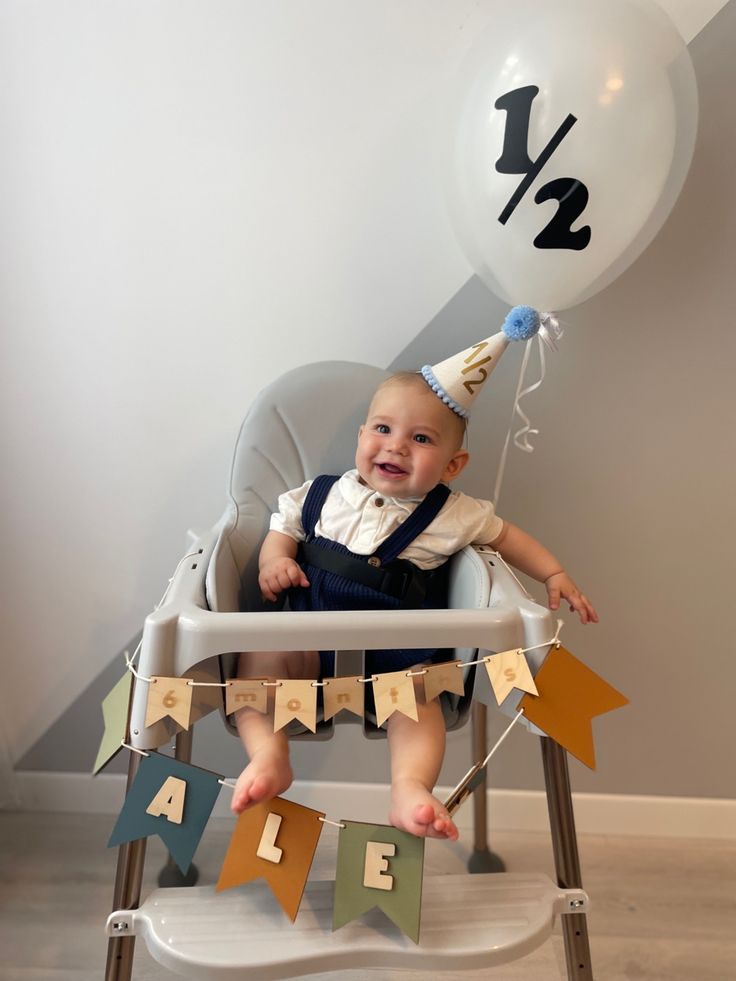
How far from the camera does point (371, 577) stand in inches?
38.7

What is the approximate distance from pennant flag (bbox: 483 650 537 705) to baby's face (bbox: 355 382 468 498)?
286 millimetres

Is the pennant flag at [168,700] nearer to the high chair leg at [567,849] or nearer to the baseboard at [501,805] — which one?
the high chair leg at [567,849]

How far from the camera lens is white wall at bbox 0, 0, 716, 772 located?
1123 millimetres

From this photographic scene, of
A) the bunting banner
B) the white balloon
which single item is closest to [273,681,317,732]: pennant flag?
the bunting banner

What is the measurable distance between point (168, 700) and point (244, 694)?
8cm

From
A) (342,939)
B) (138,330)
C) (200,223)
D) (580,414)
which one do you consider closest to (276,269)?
(200,223)

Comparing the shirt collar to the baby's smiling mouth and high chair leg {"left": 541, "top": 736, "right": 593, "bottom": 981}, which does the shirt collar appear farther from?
high chair leg {"left": 541, "top": 736, "right": 593, "bottom": 981}

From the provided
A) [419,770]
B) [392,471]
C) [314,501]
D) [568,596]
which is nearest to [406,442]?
[392,471]

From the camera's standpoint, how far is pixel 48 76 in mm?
1135

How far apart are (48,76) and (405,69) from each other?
0.53m

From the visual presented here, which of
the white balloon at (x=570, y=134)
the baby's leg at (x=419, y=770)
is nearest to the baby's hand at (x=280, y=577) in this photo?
the baby's leg at (x=419, y=770)

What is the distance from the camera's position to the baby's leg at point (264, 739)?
758 mm

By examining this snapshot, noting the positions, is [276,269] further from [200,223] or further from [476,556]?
[476,556]

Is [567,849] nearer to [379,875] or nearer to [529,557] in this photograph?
[379,875]
